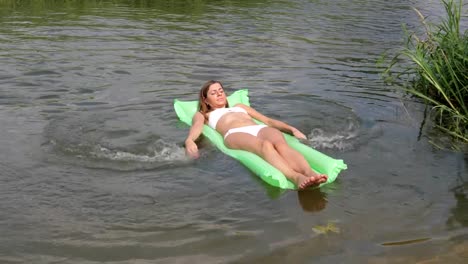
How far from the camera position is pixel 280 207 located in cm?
457

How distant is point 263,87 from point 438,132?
9.07ft

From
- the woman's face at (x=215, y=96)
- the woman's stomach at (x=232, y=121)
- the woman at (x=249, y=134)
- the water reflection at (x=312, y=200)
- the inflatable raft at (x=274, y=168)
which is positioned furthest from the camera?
the woman's face at (x=215, y=96)

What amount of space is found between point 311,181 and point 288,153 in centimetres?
68

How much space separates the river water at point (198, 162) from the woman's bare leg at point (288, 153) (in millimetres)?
208

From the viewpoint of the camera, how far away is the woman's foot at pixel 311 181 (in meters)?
4.72

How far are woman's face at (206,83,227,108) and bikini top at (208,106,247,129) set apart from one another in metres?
0.08

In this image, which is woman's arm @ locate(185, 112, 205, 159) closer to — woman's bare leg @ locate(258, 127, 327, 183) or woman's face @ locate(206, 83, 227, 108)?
woman's face @ locate(206, 83, 227, 108)

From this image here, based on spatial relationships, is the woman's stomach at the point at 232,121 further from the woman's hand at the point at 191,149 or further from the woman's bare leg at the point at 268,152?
the woman's hand at the point at 191,149

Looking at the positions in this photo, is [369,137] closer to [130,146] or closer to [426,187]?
[426,187]

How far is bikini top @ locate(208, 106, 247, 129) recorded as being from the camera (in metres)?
6.58

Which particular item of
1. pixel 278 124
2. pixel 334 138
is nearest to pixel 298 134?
pixel 278 124

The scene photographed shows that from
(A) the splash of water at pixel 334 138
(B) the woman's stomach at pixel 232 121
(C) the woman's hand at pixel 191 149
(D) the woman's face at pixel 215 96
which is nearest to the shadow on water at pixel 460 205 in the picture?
(A) the splash of water at pixel 334 138

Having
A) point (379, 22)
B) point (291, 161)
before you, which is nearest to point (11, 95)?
point (291, 161)

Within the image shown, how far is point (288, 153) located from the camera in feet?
17.6
